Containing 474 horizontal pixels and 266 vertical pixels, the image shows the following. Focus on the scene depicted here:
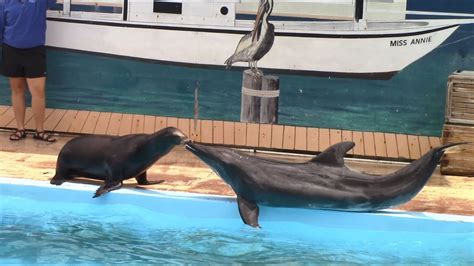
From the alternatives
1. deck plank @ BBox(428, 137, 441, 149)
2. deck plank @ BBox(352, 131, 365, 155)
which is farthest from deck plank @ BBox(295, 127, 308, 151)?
deck plank @ BBox(428, 137, 441, 149)

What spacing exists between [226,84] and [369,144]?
65.6 inches

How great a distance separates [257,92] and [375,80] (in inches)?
49.3

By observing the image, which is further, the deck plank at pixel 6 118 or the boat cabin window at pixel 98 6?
the deck plank at pixel 6 118

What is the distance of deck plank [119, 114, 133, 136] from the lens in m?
8.77

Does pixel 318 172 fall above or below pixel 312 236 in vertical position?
above

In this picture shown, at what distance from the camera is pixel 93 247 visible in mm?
5391

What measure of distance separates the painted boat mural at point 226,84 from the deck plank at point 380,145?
0.25 feet

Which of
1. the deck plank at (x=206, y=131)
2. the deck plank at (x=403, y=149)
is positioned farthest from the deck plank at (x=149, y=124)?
the deck plank at (x=403, y=149)

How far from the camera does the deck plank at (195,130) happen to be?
8.65m

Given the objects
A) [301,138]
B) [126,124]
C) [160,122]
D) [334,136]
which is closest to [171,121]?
[160,122]

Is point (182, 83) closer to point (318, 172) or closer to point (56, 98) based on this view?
point (56, 98)

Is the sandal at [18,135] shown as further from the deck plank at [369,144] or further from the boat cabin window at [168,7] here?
the deck plank at [369,144]

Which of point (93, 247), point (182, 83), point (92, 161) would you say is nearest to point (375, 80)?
point (182, 83)

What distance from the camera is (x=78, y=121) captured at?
8906mm
